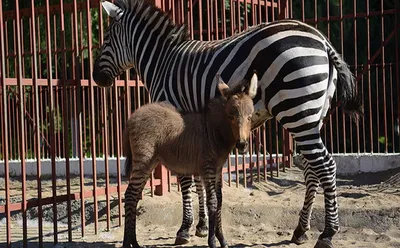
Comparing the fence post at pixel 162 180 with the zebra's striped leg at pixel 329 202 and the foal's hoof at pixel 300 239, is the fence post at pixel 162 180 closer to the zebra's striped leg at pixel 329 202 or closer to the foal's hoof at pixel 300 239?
the foal's hoof at pixel 300 239

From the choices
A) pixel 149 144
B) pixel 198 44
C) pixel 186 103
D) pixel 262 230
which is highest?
pixel 198 44

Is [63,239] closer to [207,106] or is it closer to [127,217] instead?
[127,217]

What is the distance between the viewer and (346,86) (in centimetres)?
692

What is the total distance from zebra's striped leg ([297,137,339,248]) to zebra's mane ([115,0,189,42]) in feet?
6.75

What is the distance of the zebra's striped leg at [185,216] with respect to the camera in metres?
6.86

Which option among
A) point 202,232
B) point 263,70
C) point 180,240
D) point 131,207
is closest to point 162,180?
point 202,232

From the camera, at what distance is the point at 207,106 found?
251 inches

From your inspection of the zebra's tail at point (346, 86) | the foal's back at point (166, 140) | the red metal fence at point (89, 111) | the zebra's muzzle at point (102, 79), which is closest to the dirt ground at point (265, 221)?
the red metal fence at point (89, 111)

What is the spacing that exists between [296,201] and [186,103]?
230 cm

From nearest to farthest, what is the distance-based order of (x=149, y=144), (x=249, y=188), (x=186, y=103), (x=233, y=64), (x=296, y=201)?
(x=149, y=144) → (x=233, y=64) → (x=186, y=103) → (x=296, y=201) → (x=249, y=188)

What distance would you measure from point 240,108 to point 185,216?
188 cm

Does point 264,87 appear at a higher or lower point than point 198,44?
lower

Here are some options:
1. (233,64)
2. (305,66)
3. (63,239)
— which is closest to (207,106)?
(233,64)

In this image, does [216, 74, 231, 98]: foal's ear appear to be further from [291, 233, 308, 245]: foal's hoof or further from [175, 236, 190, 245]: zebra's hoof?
[291, 233, 308, 245]: foal's hoof
